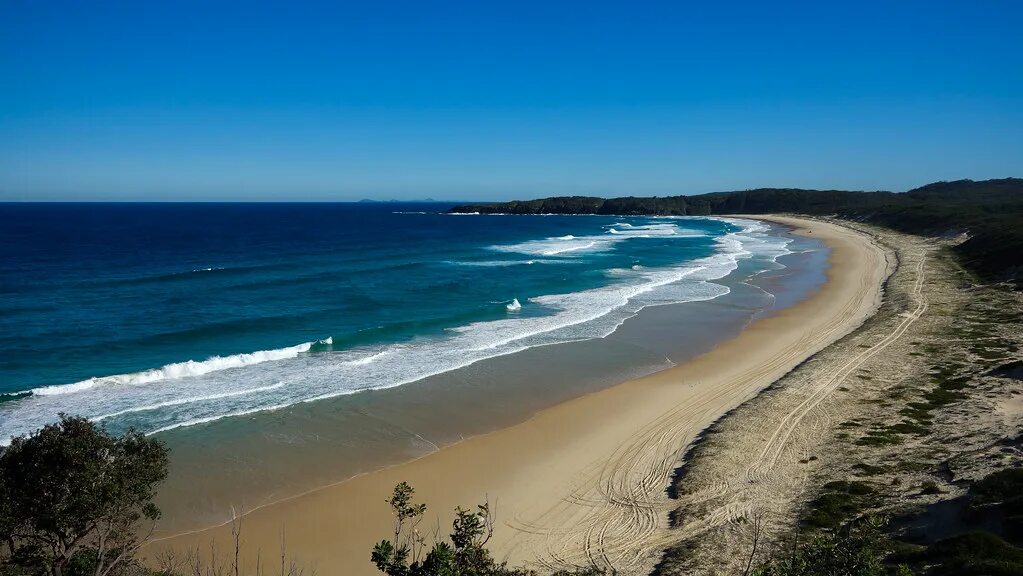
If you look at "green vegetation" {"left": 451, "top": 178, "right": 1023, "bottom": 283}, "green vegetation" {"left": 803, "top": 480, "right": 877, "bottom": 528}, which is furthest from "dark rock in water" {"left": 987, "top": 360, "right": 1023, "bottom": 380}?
"green vegetation" {"left": 451, "top": 178, "right": 1023, "bottom": 283}

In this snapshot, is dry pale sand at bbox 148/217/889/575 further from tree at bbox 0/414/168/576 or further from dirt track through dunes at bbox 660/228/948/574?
tree at bbox 0/414/168/576

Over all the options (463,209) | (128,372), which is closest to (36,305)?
(128,372)

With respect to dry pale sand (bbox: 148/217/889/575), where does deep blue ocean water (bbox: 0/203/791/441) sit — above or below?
above

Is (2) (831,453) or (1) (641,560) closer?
(1) (641,560)

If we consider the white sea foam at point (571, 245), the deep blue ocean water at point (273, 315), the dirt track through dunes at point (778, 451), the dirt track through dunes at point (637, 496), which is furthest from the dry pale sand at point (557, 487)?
the white sea foam at point (571, 245)

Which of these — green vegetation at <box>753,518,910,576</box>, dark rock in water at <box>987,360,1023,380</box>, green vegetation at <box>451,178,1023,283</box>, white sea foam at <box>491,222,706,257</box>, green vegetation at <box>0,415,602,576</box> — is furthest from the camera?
white sea foam at <box>491,222,706,257</box>

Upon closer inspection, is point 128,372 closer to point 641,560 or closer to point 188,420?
point 188,420
